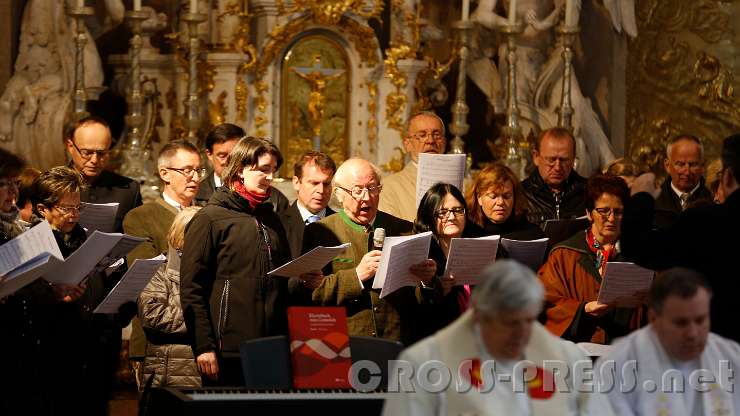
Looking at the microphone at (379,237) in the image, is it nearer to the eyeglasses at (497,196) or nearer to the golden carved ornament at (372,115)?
the eyeglasses at (497,196)

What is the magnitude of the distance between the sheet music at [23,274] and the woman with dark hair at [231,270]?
2.68 ft

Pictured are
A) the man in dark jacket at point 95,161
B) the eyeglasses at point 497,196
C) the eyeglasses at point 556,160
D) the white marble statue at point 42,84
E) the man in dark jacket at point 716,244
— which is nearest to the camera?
the man in dark jacket at point 716,244

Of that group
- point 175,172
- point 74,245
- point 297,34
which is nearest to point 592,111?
point 297,34

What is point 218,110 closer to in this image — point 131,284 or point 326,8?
point 326,8

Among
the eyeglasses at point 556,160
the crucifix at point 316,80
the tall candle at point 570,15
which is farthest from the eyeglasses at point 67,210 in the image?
the tall candle at point 570,15

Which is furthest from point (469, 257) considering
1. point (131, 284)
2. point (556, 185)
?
→ point (556, 185)

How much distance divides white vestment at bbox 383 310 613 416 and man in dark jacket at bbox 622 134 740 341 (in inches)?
42.2

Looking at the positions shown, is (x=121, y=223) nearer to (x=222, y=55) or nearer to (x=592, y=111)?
(x=222, y=55)

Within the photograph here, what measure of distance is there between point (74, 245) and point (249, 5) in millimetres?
4038

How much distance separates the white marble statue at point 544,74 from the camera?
9.96 metres

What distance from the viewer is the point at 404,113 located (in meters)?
9.89

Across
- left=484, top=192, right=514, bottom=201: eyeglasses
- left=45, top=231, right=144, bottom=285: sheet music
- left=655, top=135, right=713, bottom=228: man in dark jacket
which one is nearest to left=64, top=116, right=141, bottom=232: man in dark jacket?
left=45, top=231, right=144, bottom=285: sheet music

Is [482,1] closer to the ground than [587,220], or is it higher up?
higher up

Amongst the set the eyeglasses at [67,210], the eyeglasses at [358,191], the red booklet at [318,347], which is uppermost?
the eyeglasses at [358,191]
